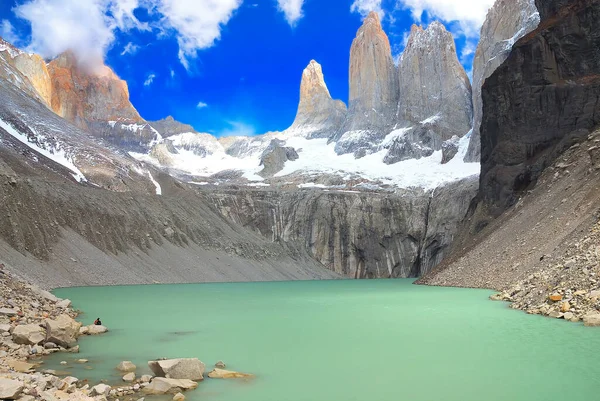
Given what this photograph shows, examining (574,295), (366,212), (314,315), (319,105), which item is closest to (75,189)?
(314,315)

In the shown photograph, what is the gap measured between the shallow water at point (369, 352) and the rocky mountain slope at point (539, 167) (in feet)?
17.1

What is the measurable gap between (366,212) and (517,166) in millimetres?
49604

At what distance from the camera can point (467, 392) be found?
27.8ft

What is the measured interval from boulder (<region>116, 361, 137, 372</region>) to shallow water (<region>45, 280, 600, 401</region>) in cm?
17

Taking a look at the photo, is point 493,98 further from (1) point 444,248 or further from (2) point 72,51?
(2) point 72,51

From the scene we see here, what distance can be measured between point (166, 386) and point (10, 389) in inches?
104

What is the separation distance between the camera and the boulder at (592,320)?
14033 mm

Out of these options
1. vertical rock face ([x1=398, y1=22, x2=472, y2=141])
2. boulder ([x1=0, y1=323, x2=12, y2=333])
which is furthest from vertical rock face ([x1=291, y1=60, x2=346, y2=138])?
boulder ([x1=0, y1=323, x2=12, y2=333])

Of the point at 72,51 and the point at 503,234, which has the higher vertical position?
the point at 72,51

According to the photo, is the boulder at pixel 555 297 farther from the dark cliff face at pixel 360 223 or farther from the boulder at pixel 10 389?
the dark cliff face at pixel 360 223

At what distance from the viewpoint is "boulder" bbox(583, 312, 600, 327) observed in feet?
46.0

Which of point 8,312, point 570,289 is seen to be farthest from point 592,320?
point 8,312

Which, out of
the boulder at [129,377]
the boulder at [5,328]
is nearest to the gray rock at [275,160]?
the boulder at [5,328]

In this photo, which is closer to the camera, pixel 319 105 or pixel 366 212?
pixel 366 212
